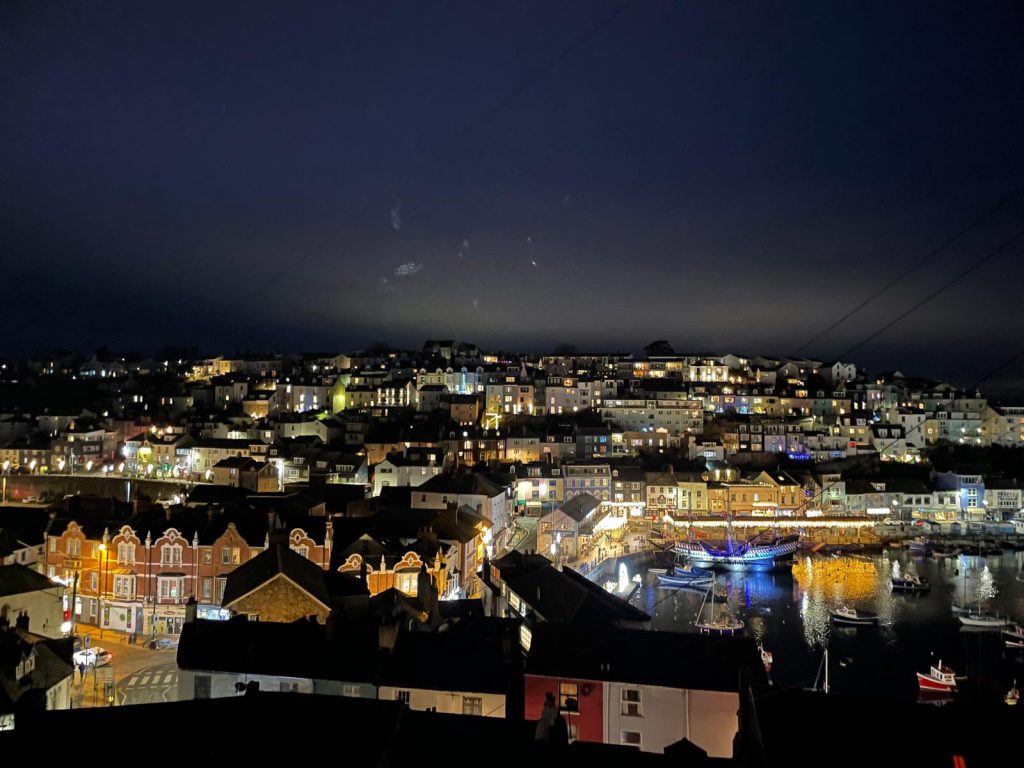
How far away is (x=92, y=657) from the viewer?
12.2 meters

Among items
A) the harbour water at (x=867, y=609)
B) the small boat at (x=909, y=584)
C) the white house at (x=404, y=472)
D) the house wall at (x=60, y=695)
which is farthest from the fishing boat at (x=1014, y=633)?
the house wall at (x=60, y=695)

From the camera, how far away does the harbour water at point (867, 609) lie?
16984mm

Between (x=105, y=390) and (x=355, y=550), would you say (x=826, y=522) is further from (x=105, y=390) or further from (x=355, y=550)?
(x=105, y=390)

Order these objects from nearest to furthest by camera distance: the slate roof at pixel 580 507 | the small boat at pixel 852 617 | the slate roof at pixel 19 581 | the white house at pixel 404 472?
the slate roof at pixel 19 581 < the small boat at pixel 852 617 < the slate roof at pixel 580 507 < the white house at pixel 404 472

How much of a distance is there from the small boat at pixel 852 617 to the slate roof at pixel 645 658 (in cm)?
1389

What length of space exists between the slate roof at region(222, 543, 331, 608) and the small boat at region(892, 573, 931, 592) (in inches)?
801

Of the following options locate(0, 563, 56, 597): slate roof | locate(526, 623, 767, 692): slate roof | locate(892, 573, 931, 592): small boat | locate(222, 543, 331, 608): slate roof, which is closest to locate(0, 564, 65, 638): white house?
locate(0, 563, 56, 597): slate roof

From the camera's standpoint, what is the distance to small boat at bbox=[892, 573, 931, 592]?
79.6ft

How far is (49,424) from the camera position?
39.8 meters

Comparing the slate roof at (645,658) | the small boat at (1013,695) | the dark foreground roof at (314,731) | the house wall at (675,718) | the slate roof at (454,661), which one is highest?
the dark foreground roof at (314,731)

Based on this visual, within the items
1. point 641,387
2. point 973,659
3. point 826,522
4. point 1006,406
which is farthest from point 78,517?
point 1006,406

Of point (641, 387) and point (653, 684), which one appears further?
point (641, 387)

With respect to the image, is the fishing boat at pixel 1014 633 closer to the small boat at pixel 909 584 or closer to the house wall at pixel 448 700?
the small boat at pixel 909 584

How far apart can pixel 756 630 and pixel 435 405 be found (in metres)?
25.0
